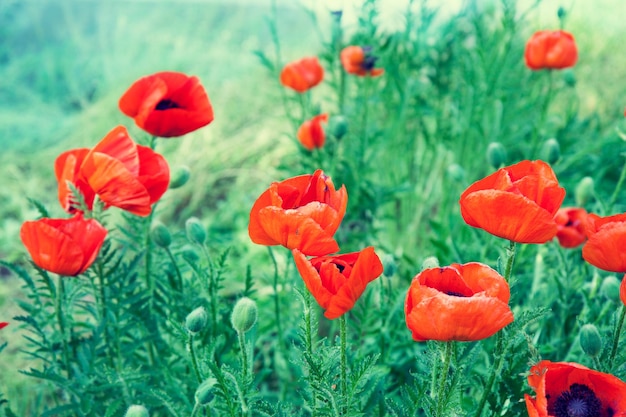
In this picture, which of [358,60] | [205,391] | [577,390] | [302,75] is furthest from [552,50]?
[205,391]

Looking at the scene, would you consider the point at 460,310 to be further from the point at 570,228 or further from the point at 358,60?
the point at 358,60

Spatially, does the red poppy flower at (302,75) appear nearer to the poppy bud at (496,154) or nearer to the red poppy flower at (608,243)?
the poppy bud at (496,154)

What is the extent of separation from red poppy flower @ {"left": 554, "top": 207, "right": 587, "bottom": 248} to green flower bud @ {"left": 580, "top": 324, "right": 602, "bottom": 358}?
1.20 feet

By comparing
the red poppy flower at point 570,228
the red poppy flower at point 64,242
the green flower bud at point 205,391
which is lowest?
the red poppy flower at point 570,228

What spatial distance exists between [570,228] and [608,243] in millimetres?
438

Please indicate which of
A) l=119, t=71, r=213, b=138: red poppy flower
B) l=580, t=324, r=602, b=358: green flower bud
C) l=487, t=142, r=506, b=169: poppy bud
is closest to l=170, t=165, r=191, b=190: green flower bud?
l=119, t=71, r=213, b=138: red poppy flower

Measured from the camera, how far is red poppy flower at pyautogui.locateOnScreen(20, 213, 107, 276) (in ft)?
2.53

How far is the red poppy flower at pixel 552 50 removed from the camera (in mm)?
1404

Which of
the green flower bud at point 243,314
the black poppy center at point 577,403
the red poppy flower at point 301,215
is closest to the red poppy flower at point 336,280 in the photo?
the red poppy flower at point 301,215

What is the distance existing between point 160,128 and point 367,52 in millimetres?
587

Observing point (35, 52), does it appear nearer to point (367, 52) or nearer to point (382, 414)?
point (367, 52)

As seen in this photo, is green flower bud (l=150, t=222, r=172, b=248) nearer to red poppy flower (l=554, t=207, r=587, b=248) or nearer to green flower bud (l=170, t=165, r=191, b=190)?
green flower bud (l=170, t=165, r=191, b=190)

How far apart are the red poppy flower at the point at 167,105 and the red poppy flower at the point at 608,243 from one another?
0.55 metres

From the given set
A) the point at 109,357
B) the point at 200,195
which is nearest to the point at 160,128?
the point at 109,357
